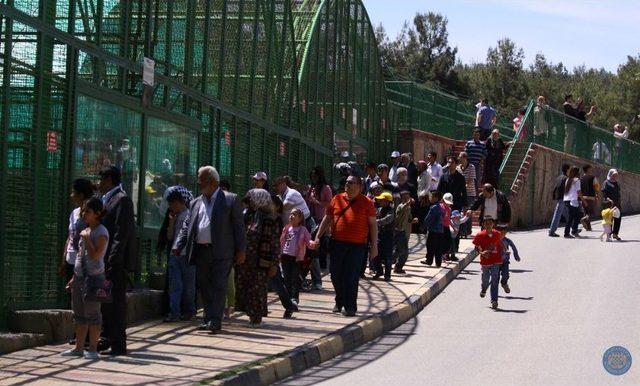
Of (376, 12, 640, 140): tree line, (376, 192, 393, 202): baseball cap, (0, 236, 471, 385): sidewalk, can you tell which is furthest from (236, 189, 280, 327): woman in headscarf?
(376, 12, 640, 140): tree line

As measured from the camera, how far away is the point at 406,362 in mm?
13672

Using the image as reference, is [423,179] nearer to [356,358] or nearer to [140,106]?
[140,106]

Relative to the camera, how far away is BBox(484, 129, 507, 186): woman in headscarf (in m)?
34.8

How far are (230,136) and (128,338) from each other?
21.6ft

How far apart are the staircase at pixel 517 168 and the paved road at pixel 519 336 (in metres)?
11.2

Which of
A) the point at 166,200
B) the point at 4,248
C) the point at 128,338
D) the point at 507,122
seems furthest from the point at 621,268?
the point at 507,122

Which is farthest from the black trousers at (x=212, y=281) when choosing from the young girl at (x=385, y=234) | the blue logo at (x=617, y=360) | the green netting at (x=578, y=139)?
the green netting at (x=578, y=139)

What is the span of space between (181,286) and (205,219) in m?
1.34

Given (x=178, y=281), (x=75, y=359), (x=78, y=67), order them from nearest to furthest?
(x=75, y=359) → (x=78, y=67) → (x=178, y=281)

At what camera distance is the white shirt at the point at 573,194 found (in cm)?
3256

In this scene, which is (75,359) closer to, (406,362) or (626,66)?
(406,362)

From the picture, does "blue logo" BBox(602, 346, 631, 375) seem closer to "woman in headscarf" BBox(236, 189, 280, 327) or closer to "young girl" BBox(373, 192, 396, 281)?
"woman in headscarf" BBox(236, 189, 280, 327)

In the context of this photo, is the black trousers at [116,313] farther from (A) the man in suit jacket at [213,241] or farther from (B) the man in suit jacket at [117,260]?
(A) the man in suit jacket at [213,241]

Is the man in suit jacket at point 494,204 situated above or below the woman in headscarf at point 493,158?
below
